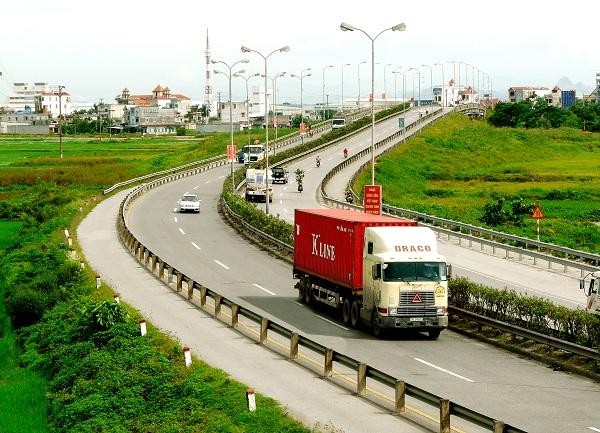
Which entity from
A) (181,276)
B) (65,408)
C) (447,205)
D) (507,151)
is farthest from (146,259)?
(507,151)

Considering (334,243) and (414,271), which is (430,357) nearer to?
(414,271)

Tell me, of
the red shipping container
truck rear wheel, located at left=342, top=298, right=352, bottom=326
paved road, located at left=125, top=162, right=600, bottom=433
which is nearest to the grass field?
paved road, located at left=125, top=162, right=600, bottom=433

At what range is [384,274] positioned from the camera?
1254 inches

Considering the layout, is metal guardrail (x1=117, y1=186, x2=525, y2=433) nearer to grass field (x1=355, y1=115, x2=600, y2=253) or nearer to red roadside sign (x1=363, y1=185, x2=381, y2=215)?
red roadside sign (x1=363, y1=185, x2=381, y2=215)

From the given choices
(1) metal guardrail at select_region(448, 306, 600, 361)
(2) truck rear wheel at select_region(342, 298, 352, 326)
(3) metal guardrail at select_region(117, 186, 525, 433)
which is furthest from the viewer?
(2) truck rear wheel at select_region(342, 298, 352, 326)

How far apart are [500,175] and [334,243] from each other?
7916 cm

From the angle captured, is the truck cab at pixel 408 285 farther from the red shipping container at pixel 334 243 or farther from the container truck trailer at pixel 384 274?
the red shipping container at pixel 334 243

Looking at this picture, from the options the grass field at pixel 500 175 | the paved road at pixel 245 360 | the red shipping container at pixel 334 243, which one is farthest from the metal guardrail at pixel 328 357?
the grass field at pixel 500 175

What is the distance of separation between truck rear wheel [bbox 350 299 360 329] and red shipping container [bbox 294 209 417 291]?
0.51m

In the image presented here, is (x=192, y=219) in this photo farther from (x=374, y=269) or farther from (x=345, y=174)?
(x=374, y=269)

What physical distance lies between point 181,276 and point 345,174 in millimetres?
58558

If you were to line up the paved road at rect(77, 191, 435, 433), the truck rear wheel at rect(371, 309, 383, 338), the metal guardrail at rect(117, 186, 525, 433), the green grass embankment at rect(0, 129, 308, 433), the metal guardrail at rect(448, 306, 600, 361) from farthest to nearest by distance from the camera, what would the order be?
the truck rear wheel at rect(371, 309, 383, 338) < the metal guardrail at rect(448, 306, 600, 361) < the green grass embankment at rect(0, 129, 308, 433) < the paved road at rect(77, 191, 435, 433) < the metal guardrail at rect(117, 186, 525, 433)

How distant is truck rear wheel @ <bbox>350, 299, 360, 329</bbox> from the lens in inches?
1339

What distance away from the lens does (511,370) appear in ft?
93.4
